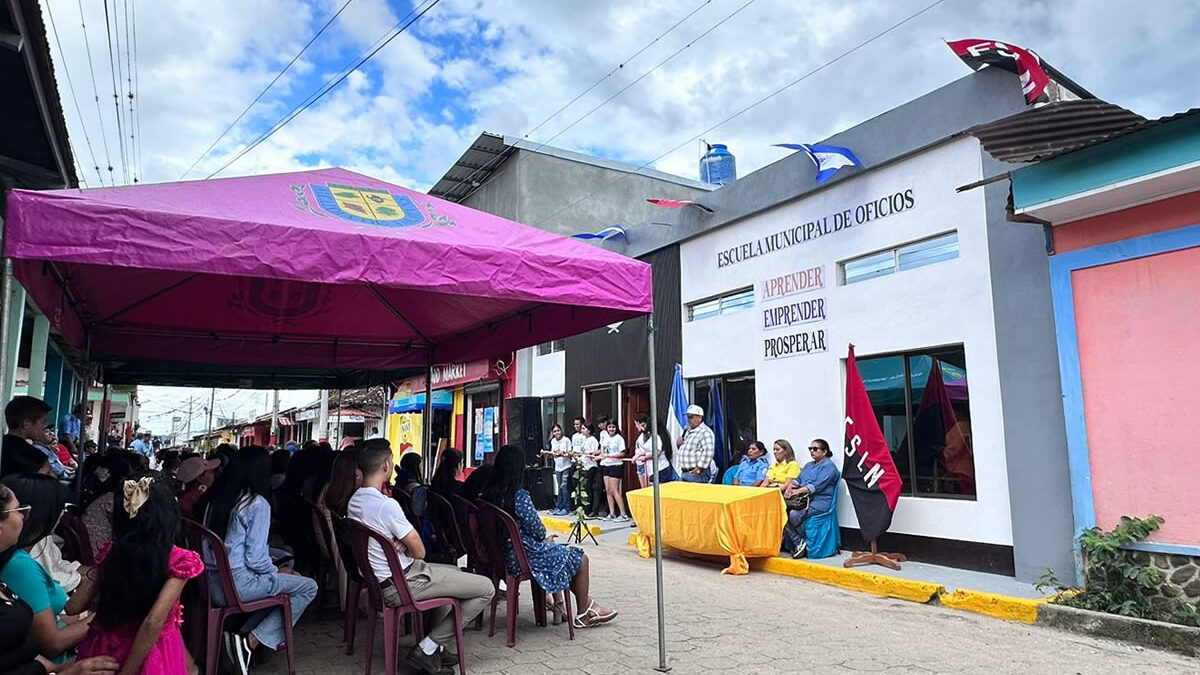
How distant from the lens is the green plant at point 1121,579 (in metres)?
5.51

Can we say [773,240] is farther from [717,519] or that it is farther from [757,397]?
[717,519]

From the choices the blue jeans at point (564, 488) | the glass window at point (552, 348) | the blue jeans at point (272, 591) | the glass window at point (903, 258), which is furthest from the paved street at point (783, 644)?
the glass window at point (552, 348)

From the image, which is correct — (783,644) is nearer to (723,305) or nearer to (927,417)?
(927,417)

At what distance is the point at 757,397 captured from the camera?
1034cm

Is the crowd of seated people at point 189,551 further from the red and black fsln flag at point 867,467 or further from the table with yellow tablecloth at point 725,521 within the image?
the red and black fsln flag at point 867,467

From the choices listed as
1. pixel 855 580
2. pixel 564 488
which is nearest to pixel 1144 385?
pixel 855 580

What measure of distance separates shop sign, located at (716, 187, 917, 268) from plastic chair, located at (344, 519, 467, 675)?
22.2 ft

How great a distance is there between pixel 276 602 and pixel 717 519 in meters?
4.98

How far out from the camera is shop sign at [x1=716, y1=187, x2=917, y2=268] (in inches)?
337

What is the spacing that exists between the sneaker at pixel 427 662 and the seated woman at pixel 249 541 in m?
0.74

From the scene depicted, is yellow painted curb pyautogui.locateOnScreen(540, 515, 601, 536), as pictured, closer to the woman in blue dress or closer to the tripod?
the tripod

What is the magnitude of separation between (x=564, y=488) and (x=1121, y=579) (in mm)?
9499

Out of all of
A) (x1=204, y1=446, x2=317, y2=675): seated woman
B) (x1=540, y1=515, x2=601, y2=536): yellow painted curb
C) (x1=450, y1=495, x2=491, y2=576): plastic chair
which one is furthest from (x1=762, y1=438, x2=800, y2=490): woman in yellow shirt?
(x1=204, y1=446, x2=317, y2=675): seated woman

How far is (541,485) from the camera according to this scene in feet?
46.2
